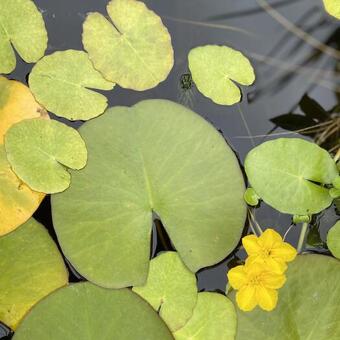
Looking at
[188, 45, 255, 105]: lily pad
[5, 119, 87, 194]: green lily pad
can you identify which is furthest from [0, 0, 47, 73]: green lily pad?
[188, 45, 255, 105]: lily pad

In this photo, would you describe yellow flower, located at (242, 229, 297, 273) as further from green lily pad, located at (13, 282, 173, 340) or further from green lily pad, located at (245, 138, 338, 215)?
green lily pad, located at (13, 282, 173, 340)

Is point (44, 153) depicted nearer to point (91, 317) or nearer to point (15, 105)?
point (15, 105)

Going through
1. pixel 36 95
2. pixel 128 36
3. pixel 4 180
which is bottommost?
pixel 4 180

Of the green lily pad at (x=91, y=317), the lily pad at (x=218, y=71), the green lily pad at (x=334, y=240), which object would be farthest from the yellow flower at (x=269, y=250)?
the lily pad at (x=218, y=71)

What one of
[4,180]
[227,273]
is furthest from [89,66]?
[227,273]

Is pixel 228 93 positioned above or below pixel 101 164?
above

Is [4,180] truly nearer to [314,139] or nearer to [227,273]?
[227,273]

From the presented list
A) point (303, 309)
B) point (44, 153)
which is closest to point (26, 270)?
point (44, 153)
